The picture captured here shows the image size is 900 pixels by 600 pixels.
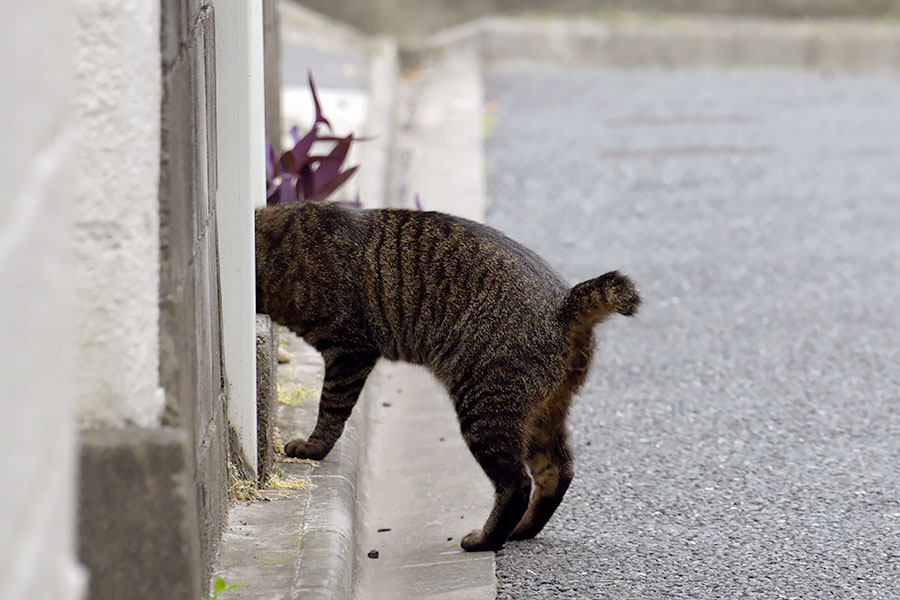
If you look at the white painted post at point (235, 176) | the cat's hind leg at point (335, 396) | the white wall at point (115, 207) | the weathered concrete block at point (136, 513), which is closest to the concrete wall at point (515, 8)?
the cat's hind leg at point (335, 396)

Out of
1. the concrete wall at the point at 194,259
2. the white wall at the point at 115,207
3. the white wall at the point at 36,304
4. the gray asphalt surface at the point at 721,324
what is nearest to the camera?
the white wall at the point at 36,304

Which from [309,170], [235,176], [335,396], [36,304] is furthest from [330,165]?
[36,304]

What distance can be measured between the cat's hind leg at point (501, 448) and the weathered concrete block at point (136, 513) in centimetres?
140

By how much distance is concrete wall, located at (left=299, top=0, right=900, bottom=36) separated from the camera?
1205 cm

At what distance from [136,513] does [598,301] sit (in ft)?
5.19

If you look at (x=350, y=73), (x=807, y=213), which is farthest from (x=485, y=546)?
(x=350, y=73)

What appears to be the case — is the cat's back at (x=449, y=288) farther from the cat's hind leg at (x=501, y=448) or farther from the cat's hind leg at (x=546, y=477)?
the cat's hind leg at (x=546, y=477)

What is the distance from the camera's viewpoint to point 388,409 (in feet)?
17.1

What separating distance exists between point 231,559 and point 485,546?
91cm

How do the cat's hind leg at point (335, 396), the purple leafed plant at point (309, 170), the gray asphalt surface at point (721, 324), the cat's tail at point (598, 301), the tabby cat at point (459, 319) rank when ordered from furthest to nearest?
the purple leafed plant at point (309, 170) < the cat's hind leg at point (335, 396) < the gray asphalt surface at point (721, 324) < the tabby cat at point (459, 319) < the cat's tail at point (598, 301)

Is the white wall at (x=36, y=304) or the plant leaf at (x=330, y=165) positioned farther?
the plant leaf at (x=330, y=165)

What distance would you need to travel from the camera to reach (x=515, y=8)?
12281 mm

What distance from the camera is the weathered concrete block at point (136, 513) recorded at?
2188 millimetres

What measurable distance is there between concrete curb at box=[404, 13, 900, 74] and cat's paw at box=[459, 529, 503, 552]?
→ 8.62 metres
